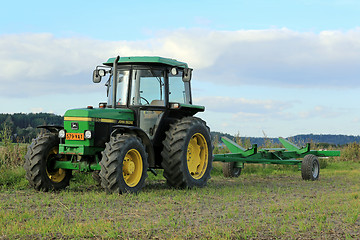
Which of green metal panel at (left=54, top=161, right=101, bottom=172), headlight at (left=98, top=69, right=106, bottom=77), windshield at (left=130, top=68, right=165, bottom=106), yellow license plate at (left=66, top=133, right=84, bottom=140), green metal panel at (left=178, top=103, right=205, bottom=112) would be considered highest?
headlight at (left=98, top=69, right=106, bottom=77)

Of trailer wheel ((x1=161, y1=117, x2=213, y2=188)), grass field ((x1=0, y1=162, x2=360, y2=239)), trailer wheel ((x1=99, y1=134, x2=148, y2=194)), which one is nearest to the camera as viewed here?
grass field ((x1=0, y1=162, x2=360, y2=239))

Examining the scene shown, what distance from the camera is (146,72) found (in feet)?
35.1

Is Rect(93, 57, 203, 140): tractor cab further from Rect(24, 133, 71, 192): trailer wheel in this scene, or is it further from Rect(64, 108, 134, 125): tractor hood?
Rect(24, 133, 71, 192): trailer wheel

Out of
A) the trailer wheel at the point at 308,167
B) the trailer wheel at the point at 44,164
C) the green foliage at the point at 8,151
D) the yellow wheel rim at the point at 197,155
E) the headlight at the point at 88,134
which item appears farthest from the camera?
the trailer wheel at the point at 308,167

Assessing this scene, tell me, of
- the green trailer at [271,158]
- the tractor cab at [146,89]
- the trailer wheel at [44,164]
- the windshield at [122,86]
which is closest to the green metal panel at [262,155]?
the green trailer at [271,158]

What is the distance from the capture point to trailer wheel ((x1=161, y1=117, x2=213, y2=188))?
33.3ft

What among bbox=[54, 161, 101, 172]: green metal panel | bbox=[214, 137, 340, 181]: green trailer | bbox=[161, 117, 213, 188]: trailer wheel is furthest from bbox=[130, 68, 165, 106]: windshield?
bbox=[214, 137, 340, 181]: green trailer

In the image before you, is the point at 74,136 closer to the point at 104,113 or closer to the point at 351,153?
the point at 104,113

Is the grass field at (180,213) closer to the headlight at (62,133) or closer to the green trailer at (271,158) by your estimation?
the headlight at (62,133)

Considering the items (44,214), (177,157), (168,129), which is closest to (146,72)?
(168,129)

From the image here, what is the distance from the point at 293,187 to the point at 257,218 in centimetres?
507

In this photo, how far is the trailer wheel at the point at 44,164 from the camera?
32.2 feet

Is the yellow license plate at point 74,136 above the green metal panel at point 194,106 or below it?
below

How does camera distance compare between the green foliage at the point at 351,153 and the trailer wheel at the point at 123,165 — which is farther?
the green foliage at the point at 351,153
